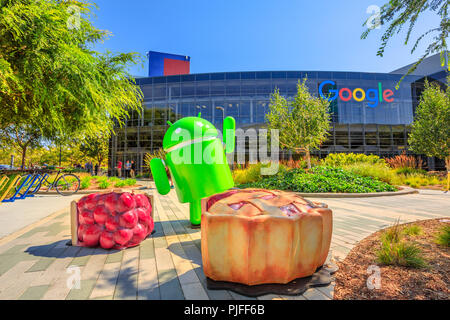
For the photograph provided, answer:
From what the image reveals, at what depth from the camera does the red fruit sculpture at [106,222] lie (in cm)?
296

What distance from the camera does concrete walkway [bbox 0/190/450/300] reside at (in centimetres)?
187

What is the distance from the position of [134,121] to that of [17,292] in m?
29.3

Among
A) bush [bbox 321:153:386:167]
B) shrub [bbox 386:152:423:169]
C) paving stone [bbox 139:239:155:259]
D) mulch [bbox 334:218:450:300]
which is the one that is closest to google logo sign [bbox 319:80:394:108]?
shrub [bbox 386:152:423:169]

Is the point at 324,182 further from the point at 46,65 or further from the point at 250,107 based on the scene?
the point at 250,107

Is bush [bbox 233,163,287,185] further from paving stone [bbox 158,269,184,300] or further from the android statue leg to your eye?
paving stone [bbox 158,269,184,300]

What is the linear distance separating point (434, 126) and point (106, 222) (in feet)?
67.5

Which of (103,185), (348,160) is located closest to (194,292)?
(103,185)

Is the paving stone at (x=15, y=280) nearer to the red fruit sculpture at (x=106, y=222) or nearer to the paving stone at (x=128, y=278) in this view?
the red fruit sculpture at (x=106, y=222)

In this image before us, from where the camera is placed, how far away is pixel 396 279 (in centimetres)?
200

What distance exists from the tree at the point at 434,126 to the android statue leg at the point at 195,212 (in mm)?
18706

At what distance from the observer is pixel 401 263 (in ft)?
7.38

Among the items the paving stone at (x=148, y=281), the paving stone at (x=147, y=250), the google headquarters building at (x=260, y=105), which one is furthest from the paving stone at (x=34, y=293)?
the google headquarters building at (x=260, y=105)

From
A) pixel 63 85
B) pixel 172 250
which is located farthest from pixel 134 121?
pixel 172 250
